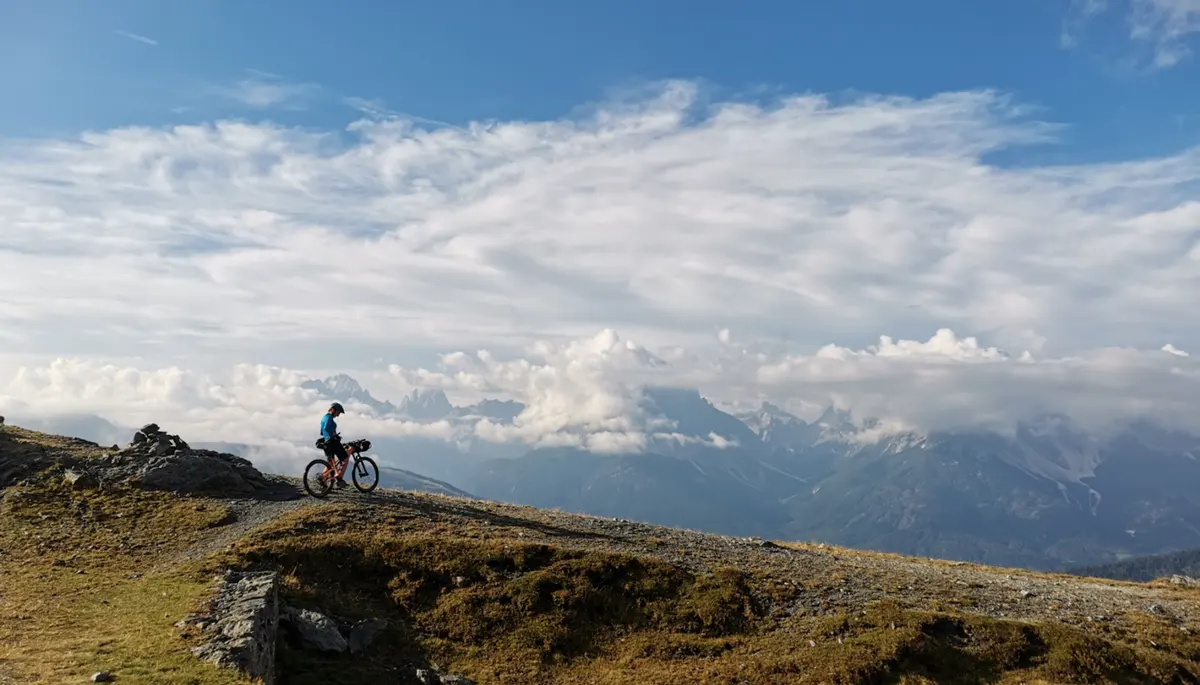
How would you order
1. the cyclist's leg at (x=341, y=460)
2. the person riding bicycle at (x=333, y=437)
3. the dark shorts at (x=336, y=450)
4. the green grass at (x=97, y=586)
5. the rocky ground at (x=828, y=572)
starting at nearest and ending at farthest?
the green grass at (x=97, y=586)
the rocky ground at (x=828, y=572)
the person riding bicycle at (x=333, y=437)
the dark shorts at (x=336, y=450)
the cyclist's leg at (x=341, y=460)

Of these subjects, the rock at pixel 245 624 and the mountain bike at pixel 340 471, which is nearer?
the rock at pixel 245 624

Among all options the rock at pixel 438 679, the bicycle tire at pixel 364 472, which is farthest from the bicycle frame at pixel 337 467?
the rock at pixel 438 679

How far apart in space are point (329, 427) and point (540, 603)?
49.2 feet

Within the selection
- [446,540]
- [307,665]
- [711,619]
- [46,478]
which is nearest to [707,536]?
[711,619]

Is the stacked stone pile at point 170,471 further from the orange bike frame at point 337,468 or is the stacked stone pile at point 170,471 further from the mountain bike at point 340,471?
the orange bike frame at point 337,468

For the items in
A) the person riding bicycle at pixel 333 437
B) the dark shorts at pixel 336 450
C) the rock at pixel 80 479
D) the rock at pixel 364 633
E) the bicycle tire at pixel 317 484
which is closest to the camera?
the rock at pixel 364 633

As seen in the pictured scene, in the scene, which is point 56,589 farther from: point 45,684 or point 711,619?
point 711,619

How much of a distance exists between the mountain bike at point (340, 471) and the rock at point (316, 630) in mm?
12134

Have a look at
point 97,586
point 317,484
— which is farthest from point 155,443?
point 97,586

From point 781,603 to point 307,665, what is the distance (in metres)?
17.6

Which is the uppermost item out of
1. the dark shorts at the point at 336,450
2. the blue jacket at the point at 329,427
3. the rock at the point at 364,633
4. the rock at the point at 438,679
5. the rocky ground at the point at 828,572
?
→ the blue jacket at the point at 329,427

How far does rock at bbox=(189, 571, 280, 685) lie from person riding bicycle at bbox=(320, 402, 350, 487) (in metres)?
10.3

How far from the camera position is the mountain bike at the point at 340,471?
37031mm

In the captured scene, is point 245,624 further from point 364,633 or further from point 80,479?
point 80,479
